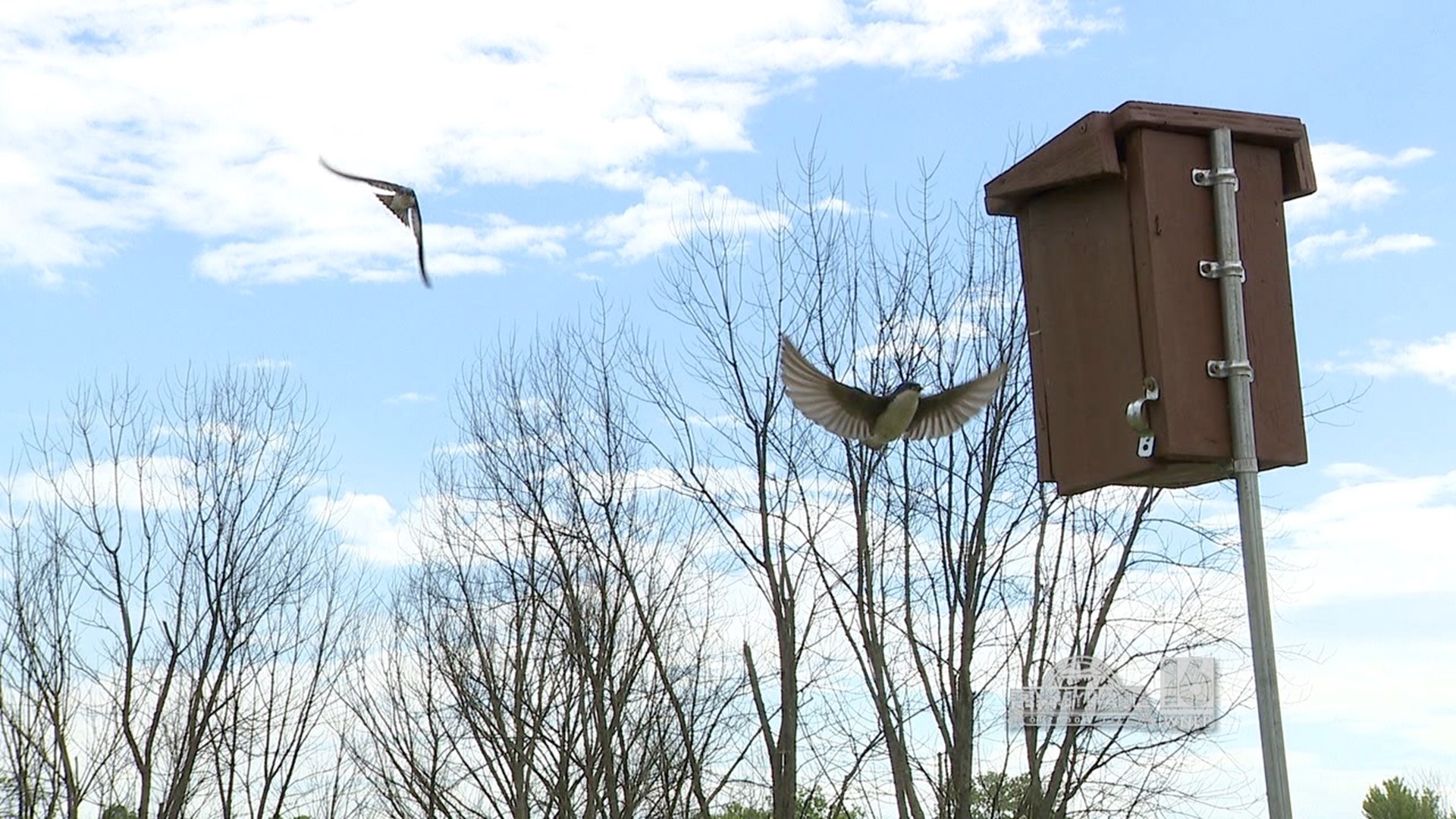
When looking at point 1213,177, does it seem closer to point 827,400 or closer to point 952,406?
point 827,400

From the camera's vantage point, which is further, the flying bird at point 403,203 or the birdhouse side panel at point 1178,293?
the flying bird at point 403,203

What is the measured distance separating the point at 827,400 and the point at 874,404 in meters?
0.19

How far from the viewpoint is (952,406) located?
531 cm

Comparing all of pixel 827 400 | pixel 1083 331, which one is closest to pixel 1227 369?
pixel 1083 331

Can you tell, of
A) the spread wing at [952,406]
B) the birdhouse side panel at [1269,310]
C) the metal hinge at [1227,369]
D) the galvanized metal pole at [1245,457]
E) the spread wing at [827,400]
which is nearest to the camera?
the galvanized metal pole at [1245,457]

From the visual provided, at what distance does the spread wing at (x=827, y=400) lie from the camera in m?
4.83

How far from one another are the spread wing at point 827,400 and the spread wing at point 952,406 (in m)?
0.25

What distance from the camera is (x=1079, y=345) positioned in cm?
297

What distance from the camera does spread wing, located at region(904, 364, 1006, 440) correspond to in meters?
5.25

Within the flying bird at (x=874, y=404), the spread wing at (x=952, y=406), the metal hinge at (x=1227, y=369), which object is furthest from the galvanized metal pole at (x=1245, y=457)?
the spread wing at (x=952, y=406)

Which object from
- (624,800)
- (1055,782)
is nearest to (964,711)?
(1055,782)

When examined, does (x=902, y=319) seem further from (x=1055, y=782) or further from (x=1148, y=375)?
(x=1148, y=375)

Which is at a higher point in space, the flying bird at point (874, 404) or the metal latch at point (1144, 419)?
the flying bird at point (874, 404)

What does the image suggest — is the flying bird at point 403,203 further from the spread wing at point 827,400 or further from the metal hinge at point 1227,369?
the metal hinge at point 1227,369
